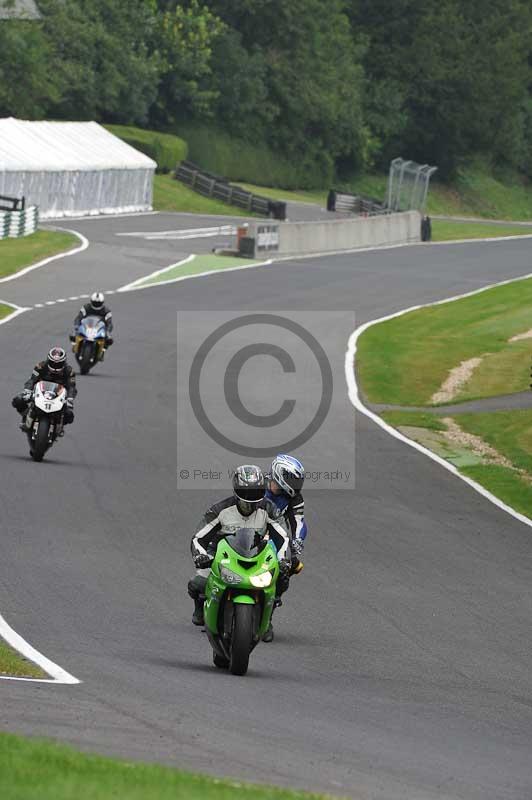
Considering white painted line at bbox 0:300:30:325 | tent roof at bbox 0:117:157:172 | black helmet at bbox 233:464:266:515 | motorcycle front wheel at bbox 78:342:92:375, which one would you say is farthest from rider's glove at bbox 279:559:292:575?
tent roof at bbox 0:117:157:172

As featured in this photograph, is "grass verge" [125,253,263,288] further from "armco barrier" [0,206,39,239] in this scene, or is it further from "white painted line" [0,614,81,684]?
"white painted line" [0,614,81,684]

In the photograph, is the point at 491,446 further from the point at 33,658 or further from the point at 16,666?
the point at 16,666

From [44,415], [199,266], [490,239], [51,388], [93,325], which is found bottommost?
[490,239]

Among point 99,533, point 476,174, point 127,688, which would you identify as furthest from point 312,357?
point 476,174

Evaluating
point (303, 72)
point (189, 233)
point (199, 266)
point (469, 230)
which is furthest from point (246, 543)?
point (303, 72)

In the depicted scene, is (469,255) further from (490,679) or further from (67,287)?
(490,679)

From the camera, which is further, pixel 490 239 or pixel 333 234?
pixel 490 239

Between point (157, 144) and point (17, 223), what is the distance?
109 ft

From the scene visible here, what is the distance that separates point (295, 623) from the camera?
48.4ft

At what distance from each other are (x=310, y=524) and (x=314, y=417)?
9.60m

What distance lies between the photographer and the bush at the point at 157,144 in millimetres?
89562

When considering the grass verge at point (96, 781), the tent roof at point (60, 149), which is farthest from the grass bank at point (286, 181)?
the grass verge at point (96, 781)

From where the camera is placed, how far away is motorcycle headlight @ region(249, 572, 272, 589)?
12.1 meters

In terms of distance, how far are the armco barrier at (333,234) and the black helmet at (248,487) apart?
47088 mm
